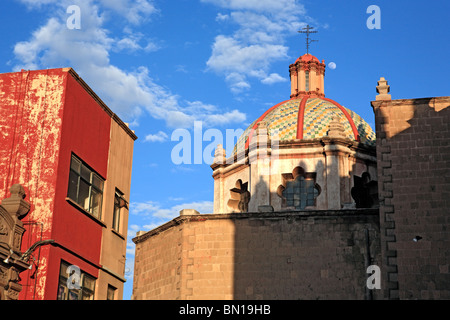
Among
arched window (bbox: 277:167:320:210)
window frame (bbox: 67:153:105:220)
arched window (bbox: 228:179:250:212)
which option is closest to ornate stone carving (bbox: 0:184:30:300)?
window frame (bbox: 67:153:105:220)

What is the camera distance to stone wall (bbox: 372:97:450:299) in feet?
74.1

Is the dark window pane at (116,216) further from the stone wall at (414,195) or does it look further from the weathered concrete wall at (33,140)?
the stone wall at (414,195)

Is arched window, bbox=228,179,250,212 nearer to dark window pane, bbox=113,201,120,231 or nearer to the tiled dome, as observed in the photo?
the tiled dome

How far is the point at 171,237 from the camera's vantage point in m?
29.5

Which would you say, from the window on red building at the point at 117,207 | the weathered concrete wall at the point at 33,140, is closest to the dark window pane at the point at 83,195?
the weathered concrete wall at the point at 33,140

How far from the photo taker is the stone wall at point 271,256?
2600 centimetres

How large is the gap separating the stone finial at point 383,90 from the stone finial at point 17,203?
1206cm

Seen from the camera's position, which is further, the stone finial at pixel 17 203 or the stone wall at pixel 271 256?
the stone wall at pixel 271 256

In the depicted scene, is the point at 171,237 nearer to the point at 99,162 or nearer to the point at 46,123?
the point at 99,162

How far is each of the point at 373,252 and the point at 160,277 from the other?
833cm

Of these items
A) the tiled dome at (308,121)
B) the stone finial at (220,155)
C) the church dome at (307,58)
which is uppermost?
the church dome at (307,58)

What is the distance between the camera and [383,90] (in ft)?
83.4

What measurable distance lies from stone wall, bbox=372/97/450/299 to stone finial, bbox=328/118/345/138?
485 inches

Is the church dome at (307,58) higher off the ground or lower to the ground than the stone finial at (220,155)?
higher
